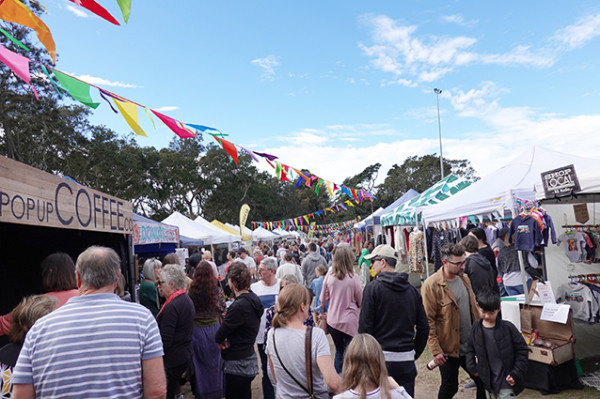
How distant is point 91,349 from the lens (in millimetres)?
1683

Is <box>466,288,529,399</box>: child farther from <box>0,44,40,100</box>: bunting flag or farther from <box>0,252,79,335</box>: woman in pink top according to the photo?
<box>0,44,40,100</box>: bunting flag

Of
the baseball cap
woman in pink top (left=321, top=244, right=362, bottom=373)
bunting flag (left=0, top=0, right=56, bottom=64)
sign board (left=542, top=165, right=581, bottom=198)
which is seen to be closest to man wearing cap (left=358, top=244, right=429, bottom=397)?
the baseball cap

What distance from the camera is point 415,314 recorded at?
3.02 meters

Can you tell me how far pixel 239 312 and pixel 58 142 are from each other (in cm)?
2010

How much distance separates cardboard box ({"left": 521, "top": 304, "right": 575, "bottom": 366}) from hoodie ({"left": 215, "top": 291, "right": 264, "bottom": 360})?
330cm

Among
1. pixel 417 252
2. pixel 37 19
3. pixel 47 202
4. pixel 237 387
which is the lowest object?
pixel 237 387

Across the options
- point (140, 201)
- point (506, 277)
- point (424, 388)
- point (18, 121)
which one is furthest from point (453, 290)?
point (140, 201)

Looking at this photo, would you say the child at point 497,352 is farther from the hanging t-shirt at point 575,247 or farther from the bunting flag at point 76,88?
the bunting flag at point 76,88

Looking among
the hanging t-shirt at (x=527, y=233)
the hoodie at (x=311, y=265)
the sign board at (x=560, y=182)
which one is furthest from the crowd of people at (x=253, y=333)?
the hoodie at (x=311, y=265)

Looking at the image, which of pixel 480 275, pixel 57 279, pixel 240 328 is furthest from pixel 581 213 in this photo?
pixel 57 279

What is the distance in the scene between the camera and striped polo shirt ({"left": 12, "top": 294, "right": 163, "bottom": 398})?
1658 mm

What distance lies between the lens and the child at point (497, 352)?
3.05 metres

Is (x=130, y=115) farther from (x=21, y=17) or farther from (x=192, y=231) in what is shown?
(x=192, y=231)

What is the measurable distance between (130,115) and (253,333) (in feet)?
8.47
